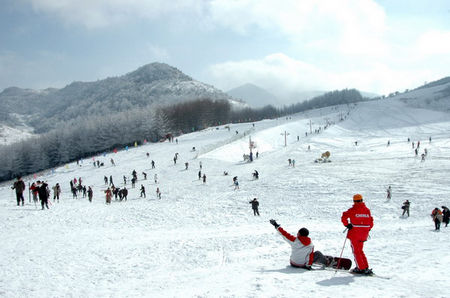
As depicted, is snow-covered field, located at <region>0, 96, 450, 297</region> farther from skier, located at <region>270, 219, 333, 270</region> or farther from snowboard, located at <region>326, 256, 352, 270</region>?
skier, located at <region>270, 219, 333, 270</region>

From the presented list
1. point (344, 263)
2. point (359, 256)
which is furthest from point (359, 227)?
point (344, 263)

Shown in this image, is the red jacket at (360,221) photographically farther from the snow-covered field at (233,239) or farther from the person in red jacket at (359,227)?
the snow-covered field at (233,239)

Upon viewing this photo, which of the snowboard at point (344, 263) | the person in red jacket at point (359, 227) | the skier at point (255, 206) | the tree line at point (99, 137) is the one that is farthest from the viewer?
the tree line at point (99, 137)

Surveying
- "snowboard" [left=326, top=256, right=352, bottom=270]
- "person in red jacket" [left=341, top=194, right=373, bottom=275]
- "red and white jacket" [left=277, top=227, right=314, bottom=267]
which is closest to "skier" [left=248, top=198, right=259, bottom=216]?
"red and white jacket" [left=277, top=227, right=314, bottom=267]

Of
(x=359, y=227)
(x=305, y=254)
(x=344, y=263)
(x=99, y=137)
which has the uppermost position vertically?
(x=99, y=137)

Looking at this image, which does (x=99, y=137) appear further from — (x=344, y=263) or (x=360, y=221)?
(x=360, y=221)

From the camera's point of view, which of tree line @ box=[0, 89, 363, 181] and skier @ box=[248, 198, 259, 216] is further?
tree line @ box=[0, 89, 363, 181]

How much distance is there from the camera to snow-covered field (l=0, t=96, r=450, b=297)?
6182 millimetres

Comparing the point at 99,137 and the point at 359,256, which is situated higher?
the point at 99,137

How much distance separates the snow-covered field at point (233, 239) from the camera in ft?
20.3

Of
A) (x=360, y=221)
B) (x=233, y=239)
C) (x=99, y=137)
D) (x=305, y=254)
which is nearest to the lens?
(x=360, y=221)

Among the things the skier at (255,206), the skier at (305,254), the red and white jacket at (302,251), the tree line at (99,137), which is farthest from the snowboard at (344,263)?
the tree line at (99,137)

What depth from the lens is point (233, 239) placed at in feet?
37.7

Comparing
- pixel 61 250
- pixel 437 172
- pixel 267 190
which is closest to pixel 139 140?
pixel 267 190
